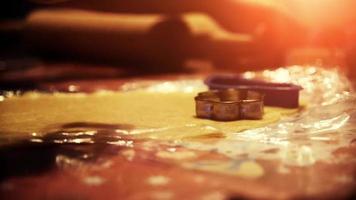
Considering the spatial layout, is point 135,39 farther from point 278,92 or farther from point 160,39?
point 278,92

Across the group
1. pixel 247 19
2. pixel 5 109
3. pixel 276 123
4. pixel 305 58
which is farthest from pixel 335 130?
pixel 247 19

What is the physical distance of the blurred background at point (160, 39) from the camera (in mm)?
8039

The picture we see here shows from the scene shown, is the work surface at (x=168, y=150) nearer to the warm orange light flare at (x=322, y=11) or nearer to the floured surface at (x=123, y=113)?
the floured surface at (x=123, y=113)

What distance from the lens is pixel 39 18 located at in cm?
855

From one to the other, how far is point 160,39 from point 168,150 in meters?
4.59

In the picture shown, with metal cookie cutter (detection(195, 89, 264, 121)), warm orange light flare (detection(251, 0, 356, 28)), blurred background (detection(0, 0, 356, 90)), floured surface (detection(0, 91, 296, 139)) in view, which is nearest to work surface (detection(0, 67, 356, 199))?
floured surface (detection(0, 91, 296, 139))

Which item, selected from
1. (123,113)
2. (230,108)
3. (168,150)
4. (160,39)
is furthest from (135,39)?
(168,150)

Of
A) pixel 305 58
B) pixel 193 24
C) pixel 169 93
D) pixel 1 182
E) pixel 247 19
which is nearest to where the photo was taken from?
pixel 1 182

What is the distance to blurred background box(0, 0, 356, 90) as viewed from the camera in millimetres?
8039

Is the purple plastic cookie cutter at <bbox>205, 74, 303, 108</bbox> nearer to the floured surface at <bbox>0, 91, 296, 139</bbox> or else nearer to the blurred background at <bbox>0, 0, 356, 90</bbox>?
the floured surface at <bbox>0, 91, 296, 139</bbox>

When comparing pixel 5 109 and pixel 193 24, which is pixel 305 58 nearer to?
pixel 193 24

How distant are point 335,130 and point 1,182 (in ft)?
8.65

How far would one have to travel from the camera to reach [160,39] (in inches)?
316

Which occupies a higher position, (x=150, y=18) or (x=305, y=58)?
(x=150, y=18)
